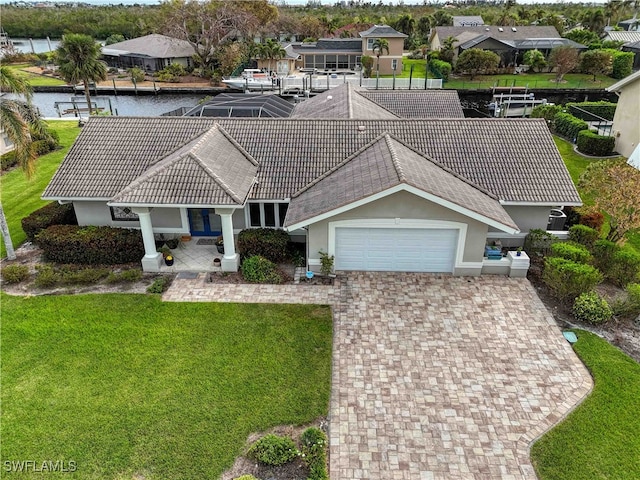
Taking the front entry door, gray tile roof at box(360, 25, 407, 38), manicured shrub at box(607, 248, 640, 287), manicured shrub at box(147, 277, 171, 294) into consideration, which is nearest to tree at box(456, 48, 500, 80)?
gray tile roof at box(360, 25, 407, 38)

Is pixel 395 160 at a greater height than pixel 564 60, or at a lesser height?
lesser

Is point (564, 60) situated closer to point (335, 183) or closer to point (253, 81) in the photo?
point (253, 81)

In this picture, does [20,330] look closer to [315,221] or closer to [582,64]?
[315,221]

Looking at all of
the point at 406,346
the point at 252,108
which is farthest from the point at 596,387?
the point at 252,108

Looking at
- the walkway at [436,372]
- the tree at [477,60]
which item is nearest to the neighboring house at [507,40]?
the tree at [477,60]

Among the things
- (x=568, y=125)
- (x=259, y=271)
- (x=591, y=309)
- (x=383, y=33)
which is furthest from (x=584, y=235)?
(x=383, y=33)

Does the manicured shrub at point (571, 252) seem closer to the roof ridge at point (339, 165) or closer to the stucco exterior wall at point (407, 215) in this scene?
the stucco exterior wall at point (407, 215)
